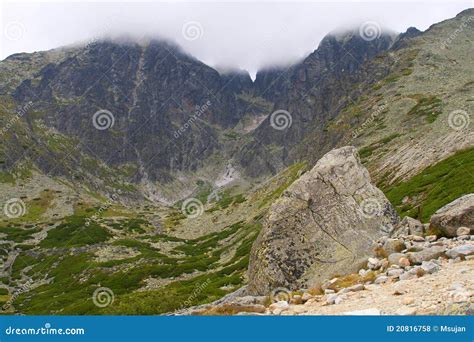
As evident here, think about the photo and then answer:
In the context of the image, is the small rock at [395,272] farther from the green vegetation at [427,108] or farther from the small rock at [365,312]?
the green vegetation at [427,108]

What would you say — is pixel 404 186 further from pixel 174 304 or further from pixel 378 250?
pixel 378 250

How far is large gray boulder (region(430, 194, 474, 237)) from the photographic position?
21953 millimetres

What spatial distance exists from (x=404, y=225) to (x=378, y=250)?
494cm

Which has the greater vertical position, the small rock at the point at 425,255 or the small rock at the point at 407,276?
the small rock at the point at 425,255

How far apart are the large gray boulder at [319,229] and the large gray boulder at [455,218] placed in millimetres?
4089

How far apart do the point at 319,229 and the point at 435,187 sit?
39988mm

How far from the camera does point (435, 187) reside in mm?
60656

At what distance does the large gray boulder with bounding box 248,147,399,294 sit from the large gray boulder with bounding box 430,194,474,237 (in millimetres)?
4089

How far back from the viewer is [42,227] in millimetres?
155125

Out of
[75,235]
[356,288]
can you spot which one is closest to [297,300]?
[356,288]

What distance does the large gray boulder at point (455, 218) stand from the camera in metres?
22.0

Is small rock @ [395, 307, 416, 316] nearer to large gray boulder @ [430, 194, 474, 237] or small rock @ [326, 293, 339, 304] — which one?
small rock @ [326, 293, 339, 304]

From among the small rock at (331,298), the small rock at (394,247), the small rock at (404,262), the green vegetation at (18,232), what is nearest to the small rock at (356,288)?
the small rock at (331,298)

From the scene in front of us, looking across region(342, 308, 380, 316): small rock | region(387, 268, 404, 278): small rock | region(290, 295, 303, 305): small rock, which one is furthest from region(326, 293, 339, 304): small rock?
region(387, 268, 404, 278): small rock
